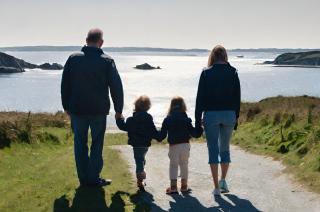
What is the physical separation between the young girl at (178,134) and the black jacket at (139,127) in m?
0.23

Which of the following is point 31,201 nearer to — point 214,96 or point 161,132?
point 161,132

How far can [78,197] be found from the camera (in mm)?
7977

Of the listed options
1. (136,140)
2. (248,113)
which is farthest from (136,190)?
(248,113)

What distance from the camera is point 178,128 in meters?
8.52

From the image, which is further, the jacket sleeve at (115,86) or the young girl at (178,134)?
the young girl at (178,134)

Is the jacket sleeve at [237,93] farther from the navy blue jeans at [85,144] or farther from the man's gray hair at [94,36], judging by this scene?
the man's gray hair at [94,36]

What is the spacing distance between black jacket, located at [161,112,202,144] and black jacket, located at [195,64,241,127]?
10.1 inches

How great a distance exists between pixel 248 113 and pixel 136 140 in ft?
62.6

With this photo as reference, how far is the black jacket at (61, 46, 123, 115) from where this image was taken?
8.09 metres

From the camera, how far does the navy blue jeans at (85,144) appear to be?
27.3ft

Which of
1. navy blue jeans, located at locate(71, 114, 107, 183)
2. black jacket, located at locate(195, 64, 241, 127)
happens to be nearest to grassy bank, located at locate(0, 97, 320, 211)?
navy blue jeans, located at locate(71, 114, 107, 183)

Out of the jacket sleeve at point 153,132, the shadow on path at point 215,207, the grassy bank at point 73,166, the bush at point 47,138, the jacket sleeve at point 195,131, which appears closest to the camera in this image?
the shadow on path at point 215,207

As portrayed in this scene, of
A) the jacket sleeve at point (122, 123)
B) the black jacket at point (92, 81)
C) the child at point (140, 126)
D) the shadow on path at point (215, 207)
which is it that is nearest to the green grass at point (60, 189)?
the shadow on path at point (215, 207)

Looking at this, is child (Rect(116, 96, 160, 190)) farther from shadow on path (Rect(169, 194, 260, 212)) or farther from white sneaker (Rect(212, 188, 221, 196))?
white sneaker (Rect(212, 188, 221, 196))
